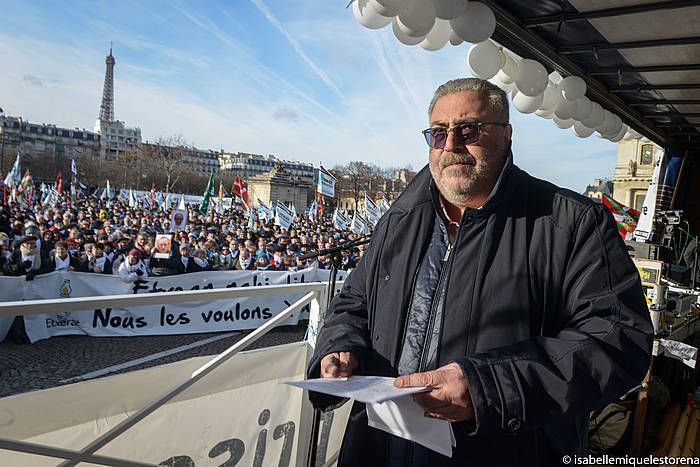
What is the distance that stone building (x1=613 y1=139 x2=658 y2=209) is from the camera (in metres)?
43.7

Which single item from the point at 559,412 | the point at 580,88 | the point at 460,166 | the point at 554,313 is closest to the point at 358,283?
the point at 460,166

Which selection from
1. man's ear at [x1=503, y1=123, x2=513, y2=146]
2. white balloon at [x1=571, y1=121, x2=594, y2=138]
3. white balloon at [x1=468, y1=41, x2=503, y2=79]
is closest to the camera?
man's ear at [x1=503, y1=123, x2=513, y2=146]

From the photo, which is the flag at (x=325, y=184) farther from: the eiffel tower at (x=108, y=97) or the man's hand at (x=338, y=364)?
the eiffel tower at (x=108, y=97)

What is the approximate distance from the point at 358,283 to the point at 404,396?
0.74 meters

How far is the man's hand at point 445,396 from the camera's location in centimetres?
129

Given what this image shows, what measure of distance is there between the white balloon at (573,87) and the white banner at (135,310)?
6.80m

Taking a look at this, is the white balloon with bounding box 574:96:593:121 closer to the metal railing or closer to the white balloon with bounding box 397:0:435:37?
the white balloon with bounding box 397:0:435:37

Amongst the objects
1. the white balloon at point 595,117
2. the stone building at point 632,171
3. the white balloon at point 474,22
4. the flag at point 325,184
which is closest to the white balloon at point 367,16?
the white balloon at point 474,22

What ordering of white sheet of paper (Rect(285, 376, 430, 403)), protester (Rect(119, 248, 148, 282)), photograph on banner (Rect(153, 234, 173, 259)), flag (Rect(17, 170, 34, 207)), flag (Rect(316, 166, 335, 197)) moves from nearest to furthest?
white sheet of paper (Rect(285, 376, 430, 403))
protester (Rect(119, 248, 148, 282))
photograph on banner (Rect(153, 234, 173, 259))
flag (Rect(316, 166, 335, 197))
flag (Rect(17, 170, 34, 207))

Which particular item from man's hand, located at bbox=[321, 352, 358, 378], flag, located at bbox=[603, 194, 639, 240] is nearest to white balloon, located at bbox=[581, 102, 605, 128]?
flag, located at bbox=[603, 194, 639, 240]

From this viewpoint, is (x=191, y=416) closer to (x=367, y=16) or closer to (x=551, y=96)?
(x=367, y=16)

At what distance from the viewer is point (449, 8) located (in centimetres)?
351

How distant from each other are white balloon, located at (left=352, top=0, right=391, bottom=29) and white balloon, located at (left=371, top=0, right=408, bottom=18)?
9 cm

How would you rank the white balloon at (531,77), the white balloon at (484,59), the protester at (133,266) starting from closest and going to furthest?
the white balloon at (484,59)
the white balloon at (531,77)
the protester at (133,266)
